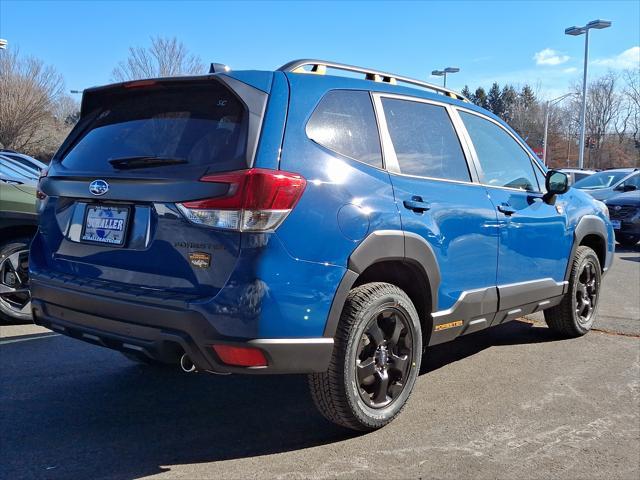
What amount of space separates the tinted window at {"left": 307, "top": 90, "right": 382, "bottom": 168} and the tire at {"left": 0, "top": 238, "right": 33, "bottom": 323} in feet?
11.8

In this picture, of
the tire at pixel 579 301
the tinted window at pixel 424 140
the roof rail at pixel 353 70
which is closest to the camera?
the roof rail at pixel 353 70

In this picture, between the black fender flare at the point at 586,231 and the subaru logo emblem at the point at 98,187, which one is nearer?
the subaru logo emblem at the point at 98,187

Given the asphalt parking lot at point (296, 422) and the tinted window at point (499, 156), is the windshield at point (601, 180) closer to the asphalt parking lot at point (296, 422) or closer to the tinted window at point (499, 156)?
the asphalt parking lot at point (296, 422)

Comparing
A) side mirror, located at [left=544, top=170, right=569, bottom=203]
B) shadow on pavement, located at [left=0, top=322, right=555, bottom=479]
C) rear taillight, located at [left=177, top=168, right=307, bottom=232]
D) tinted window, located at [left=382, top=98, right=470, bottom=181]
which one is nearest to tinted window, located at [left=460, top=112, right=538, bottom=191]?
side mirror, located at [left=544, top=170, right=569, bottom=203]

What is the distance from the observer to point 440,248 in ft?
12.0

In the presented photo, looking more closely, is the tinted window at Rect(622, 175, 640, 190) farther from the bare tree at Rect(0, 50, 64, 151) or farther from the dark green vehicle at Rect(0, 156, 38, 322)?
the bare tree at Rect(0, 50, 64, 151)

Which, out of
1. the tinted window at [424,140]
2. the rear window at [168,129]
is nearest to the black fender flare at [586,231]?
the tinted window at [424,140]

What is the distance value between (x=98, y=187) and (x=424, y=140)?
6.55 ft

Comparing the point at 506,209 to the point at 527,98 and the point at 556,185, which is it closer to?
the point at 556,185

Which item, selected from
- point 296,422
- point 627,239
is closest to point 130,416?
point 296,422

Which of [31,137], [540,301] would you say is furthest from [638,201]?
[31,137]

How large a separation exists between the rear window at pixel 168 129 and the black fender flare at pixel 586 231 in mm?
3512

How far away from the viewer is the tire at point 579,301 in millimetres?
5426

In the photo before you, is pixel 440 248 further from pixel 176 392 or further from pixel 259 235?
pixel 176 392
